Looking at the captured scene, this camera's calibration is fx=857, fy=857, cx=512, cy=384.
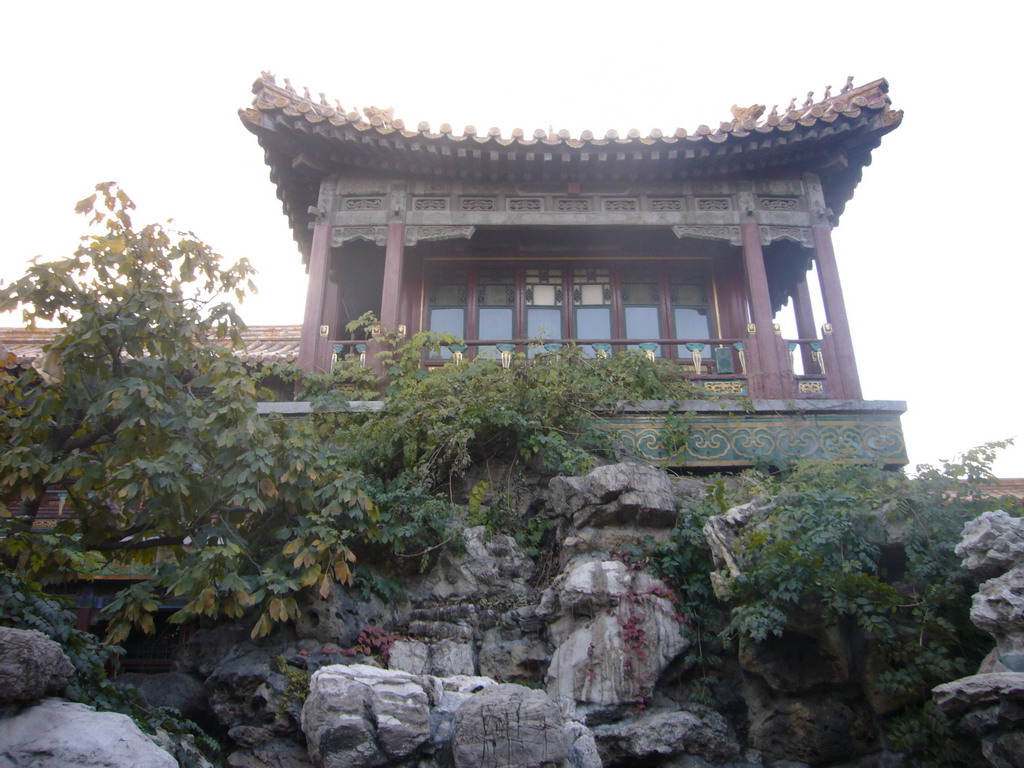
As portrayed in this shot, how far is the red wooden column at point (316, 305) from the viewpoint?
938cm

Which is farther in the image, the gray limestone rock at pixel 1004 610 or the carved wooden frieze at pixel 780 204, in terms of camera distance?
the carved wooden frieze at pixel 780 204

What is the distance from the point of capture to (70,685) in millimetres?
4484

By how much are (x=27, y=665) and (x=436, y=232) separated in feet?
23.8

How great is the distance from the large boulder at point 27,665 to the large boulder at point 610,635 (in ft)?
10.0

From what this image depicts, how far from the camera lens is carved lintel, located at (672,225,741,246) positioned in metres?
10.3

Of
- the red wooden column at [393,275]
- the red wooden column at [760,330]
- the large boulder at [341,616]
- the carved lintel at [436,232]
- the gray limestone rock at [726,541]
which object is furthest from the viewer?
the carved lintel at [436,232]

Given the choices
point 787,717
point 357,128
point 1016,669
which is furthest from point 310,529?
point 357,128

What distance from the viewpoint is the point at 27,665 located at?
12.9 ft

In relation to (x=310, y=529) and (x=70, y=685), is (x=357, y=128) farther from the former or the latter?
(x=70, y=685)

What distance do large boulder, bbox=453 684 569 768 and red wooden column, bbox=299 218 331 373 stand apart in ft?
17.9

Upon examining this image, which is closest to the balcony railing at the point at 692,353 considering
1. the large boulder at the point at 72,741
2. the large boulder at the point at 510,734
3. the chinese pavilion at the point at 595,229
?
the chinese pavilion at the point at 595,229

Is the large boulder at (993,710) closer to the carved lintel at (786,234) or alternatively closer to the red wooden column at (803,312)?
the red wooden column at (803,312)

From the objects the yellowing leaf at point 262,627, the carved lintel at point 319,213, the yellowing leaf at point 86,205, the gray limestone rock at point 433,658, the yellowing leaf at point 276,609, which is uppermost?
the carved lintel at point 319,213

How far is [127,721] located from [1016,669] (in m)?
4.55
